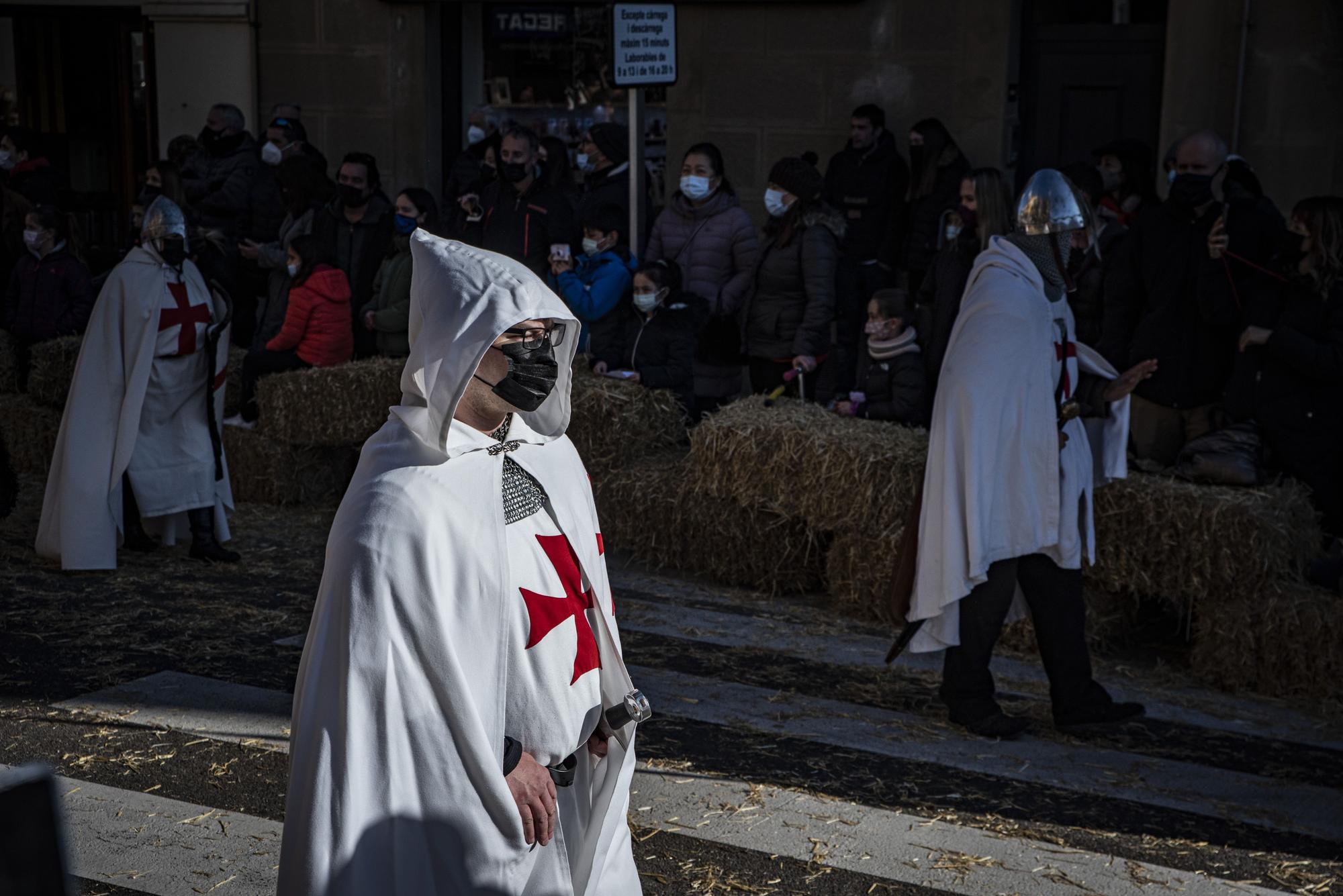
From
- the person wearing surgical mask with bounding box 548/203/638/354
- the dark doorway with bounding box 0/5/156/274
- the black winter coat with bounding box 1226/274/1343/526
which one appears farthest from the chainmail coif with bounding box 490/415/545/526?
the dark doorway with bounding box 0/5/156/274

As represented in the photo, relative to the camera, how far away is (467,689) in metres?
3.18

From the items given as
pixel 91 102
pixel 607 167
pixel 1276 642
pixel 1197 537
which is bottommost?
pixel 1276 642

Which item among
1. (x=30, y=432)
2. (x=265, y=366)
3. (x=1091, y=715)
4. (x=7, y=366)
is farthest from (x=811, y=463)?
(x=7, y=366)

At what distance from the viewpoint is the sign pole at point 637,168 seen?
30.8ft

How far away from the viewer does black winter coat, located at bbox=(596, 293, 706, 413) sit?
9945 millimetres

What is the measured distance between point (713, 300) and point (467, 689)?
7390mm

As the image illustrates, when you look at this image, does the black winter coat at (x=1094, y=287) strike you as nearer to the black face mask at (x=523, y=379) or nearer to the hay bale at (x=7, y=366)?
the black face mask at (x=523, y=379)

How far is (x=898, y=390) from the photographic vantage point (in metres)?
8.89

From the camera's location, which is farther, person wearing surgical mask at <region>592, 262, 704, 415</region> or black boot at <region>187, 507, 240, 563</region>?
person wearing surgical mask at <region>592, 262, 704, 415</region>

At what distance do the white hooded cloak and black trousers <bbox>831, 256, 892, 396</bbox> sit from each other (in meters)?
3.00

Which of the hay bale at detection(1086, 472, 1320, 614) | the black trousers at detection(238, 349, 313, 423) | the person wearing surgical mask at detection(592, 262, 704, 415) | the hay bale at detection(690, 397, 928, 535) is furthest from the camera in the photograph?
the black trousers at detection(238, 349, 313, 423)

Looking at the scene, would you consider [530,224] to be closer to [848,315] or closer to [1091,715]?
[848,315]

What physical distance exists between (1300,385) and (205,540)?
640 cm

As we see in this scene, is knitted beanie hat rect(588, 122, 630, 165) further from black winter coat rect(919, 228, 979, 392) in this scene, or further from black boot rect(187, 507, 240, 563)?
black boot rect(187, 507, 240, 563)
